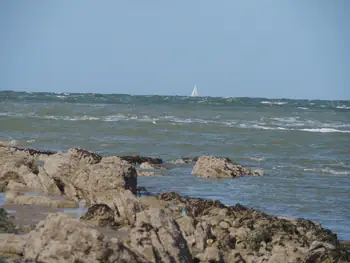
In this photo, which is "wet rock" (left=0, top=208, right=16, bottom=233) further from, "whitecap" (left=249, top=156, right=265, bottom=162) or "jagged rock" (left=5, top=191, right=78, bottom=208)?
"whitecap" (left=249, top=156, right=265, bottom=162)

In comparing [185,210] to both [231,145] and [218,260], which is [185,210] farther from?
[231,145]

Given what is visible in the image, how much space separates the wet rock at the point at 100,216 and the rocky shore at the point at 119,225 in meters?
0.02

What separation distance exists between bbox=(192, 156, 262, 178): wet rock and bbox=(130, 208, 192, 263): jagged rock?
34.3 ft

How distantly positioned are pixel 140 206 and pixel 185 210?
219cm

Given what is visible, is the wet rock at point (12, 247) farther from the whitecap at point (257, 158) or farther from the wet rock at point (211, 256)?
the whitecap at point (257, 158)

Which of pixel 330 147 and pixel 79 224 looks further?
pixel 330 147

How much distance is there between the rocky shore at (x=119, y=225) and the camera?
27.0 feet

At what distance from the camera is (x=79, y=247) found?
8016mm

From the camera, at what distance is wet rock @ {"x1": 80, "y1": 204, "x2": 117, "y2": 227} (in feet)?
38.0

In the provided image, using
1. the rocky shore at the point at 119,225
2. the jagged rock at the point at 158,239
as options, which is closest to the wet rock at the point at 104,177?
the rocky shore at the point at 119,225

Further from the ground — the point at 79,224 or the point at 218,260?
the point at 79,224

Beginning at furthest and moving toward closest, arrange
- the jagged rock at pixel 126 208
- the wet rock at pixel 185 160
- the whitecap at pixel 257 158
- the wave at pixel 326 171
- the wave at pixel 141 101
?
the wave at pixel 141 101 < the whitecap at pixel 257 158 < the wet rock at pixel 185 160 < the wave at pixel 326 171 < the jagged rock at pixel 126 208

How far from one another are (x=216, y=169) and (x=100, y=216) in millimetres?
8012

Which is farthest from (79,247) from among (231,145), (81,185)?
(231,145)
